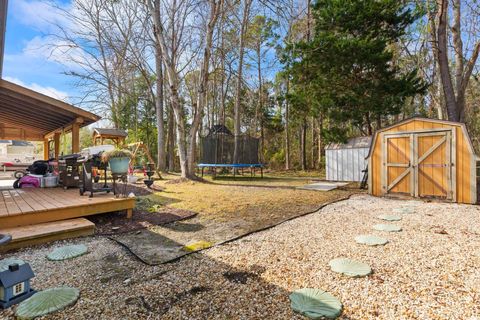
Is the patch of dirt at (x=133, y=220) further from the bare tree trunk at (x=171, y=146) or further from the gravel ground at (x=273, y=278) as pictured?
the bare tree trunk at (x=171, y=146)

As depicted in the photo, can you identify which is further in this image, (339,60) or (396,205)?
(339,60)

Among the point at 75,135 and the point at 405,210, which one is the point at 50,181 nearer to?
the point at 75,135

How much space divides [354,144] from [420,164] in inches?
146

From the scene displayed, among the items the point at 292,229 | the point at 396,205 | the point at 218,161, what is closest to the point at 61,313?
the point at 292,229

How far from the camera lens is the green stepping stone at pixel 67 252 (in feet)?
8.05

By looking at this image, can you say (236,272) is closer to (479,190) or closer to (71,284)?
(71,284)

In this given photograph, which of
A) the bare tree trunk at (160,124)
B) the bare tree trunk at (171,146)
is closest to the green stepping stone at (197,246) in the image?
the bare tree trunk at (160,124)

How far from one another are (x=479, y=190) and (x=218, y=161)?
27.2 feet

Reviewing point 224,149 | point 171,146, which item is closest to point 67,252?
point 224,149

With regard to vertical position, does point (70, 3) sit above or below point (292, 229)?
→ above

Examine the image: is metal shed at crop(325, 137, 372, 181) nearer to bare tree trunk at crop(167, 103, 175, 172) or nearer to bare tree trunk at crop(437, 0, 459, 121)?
bare tree trunk at crop(437, 0, 459, 121)

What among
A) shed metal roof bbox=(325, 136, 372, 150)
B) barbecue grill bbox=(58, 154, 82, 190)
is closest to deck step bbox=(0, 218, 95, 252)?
barbecue grill bbox=(58, 154, 82, 190)

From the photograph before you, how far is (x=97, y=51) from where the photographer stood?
1428cm

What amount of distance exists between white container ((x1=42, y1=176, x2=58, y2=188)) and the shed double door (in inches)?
308
